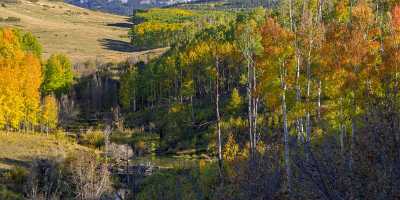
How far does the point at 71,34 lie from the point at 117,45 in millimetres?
16939

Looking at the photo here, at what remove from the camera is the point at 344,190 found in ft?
23.4

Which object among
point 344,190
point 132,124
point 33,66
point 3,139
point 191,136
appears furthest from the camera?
point 132,124

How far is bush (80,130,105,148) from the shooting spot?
160 ft

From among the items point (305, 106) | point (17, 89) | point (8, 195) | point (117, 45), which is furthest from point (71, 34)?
point (305, 106)

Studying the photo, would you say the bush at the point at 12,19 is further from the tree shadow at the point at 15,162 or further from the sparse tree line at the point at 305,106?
the tree shadow at the point at 15,162

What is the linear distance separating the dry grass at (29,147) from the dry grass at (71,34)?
45.8 m

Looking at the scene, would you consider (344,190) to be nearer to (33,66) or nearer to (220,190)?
(220,190)

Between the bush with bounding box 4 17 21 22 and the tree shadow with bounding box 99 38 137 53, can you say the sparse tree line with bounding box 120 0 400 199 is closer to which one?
the tree shadow with bounding box 99 38 137 53

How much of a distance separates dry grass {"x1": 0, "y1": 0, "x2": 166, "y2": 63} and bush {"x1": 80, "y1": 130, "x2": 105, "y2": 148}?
42503 millimetres

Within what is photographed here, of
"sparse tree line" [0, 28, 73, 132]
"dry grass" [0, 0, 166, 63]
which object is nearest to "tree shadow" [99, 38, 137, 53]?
"dry grass" [0, 0, 166, 63]

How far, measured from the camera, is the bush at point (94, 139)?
48781 millimetres

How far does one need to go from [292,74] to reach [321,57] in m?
1.96

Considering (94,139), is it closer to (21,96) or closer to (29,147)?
(29,147)

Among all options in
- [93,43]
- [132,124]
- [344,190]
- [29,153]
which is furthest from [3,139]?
[93,43]
